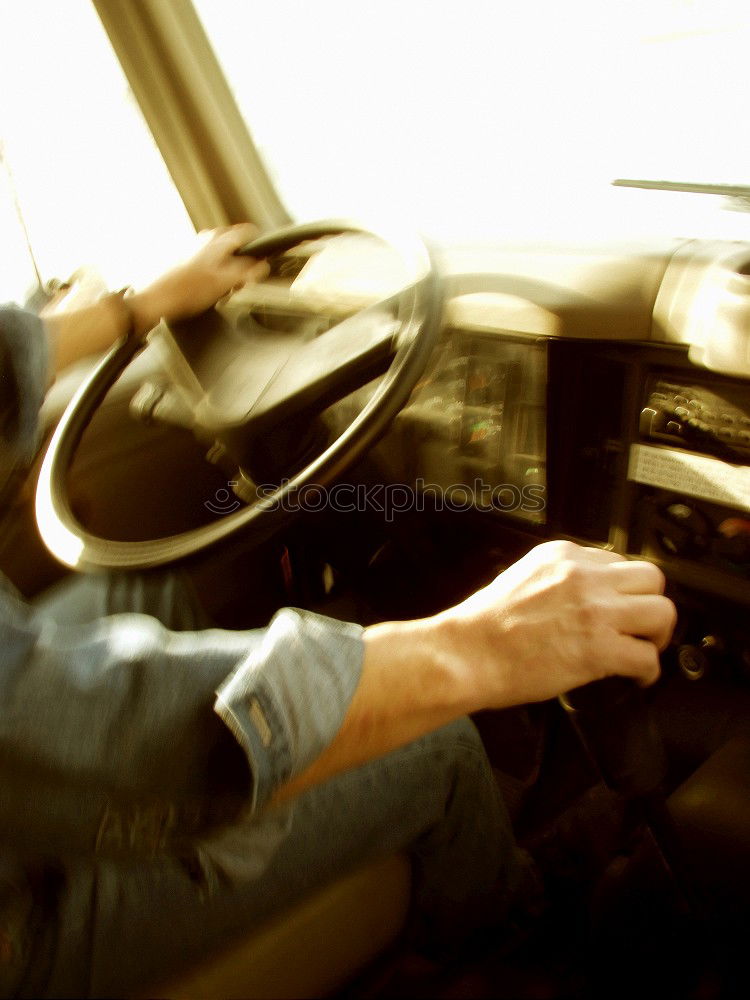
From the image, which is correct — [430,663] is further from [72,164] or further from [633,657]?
[72,164]

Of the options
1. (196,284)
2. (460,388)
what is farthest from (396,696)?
(196,284)

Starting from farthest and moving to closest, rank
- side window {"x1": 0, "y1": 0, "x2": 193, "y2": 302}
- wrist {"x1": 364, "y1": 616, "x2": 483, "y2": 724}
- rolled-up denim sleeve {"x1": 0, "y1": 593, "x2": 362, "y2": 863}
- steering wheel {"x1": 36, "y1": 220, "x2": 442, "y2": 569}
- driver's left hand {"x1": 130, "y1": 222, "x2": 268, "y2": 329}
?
side window {"x1": 0, "y1": 0, "x2": 193, "y2": 302}
driver's left hand {"x1": 130, "y1": 222, "x2": 268, "y2": 329}
steering wheel {"x1": 36, "y1": 220, "x2": 442, "y2": 569}
wrist {"x1": 364, "y1": 616, "x2": 483, "y2": 724}
rolled-up denim sleeve {"x1": 0, "y1": 593, "x2": 362, "y2": 863}

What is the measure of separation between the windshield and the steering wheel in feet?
0.41

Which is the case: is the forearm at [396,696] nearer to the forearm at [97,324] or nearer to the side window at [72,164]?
the forearm at [97,324]

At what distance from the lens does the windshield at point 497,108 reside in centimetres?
104

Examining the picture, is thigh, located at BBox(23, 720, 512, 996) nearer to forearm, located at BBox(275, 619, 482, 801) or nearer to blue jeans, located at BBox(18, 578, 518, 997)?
blue jeans, located at BBox(18, 578, 518, 997)

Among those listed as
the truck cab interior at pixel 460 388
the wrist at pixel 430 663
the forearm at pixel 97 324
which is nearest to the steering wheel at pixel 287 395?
the truck cab interior at pixel 460 388

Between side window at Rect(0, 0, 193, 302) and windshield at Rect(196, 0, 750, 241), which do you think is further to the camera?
side window at Rect(0, 0, 193, 302)

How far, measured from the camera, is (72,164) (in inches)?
62.2

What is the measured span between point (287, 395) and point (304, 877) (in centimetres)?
47

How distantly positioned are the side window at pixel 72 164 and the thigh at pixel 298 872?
0.98m

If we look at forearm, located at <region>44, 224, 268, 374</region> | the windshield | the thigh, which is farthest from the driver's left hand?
the thigh

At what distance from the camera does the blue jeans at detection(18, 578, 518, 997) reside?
24.6 inches

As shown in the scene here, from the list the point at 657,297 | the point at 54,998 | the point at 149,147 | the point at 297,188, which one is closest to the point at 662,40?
the point at 657,297
